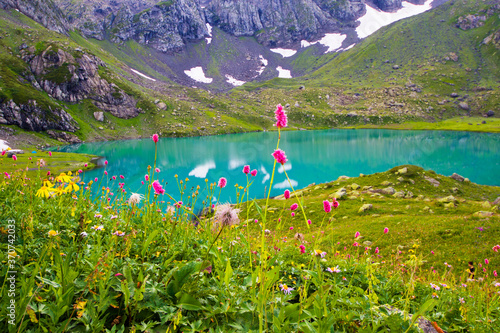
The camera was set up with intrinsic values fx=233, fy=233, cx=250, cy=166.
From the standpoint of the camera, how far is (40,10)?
18362 cm

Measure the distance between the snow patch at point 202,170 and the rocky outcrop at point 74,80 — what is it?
107280mm

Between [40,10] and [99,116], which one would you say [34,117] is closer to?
[99,116]

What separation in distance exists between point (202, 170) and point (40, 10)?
235 metres

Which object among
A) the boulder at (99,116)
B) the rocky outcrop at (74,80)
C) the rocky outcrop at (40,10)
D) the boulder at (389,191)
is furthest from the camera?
the rocky outcrop at (40,10)

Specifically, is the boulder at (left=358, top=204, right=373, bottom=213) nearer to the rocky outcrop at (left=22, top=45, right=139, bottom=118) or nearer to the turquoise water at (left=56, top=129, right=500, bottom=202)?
the turquoise water at (left=56, top=129, right=500, bottom=202)

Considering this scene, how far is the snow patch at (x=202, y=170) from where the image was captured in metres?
50.0

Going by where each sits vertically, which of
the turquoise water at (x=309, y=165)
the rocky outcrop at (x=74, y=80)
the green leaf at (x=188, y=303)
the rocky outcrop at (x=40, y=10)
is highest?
the rocky outcrop at (x=40, y=10)

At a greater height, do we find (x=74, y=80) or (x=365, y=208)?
(x=74, y=80)

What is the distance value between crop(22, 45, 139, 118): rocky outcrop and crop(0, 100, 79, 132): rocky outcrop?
90.7 ft

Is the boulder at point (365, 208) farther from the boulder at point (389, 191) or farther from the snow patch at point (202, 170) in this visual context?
the snow patch at point (202, 170)

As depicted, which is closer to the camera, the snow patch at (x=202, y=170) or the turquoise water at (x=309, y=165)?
the turquoise water at (x=309, y=165)

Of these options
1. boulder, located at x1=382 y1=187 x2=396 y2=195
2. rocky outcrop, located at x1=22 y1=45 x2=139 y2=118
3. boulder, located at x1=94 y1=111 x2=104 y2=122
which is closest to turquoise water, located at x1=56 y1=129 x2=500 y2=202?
boulder, located at x1=382 y1=187 x2=396 y2=195

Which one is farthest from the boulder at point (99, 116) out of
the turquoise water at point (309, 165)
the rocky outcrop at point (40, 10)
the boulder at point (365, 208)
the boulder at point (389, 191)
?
the boulder at point (365, 208)

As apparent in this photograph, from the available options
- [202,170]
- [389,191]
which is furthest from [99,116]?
[389,191]
